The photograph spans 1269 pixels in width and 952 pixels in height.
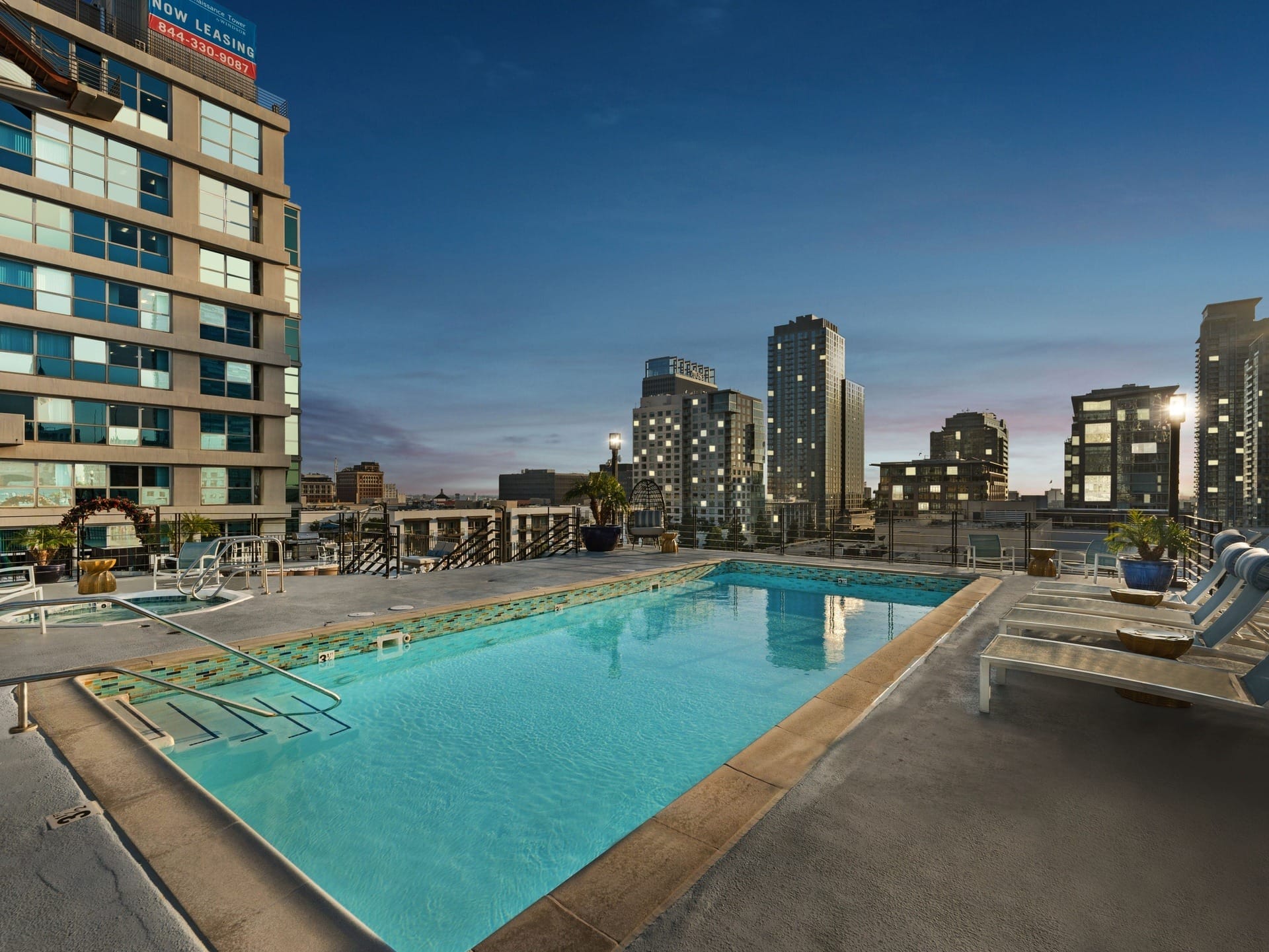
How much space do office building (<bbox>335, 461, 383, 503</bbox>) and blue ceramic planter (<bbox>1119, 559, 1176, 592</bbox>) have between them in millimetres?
159340

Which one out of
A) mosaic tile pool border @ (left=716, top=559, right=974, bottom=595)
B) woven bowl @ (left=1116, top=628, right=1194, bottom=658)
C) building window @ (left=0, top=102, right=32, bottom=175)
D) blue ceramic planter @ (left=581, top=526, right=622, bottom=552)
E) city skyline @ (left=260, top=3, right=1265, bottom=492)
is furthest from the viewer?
building window @ (left=0, top=102, right=32, bottom=175)

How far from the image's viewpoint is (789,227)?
995 inches

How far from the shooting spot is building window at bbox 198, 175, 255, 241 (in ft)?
63.4

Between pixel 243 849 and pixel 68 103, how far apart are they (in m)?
23.6

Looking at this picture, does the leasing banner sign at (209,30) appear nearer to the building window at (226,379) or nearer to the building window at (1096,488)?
the building window at (226,379)

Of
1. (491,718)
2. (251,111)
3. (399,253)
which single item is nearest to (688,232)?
(251,111)

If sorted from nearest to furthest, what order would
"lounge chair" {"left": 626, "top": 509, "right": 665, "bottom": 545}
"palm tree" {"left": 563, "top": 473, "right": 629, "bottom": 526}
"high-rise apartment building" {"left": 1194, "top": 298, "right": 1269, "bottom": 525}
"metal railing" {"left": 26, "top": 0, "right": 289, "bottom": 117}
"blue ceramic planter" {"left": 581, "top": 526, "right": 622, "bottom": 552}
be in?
"palm tree" {"left": 563, "top": 473, "right": 629, "bottom": 526}, "blue ceramic planter" {"left": 581, "top": 526, "right": 622, "bottom": 552}, "lounge chair" {"left": 626, "top": 509, "right": 665, "bottom": 545}, "metal railing" {"left": 26, "top": 0, "right": 289, "bottom": 117}, "high-rise apartment building" {"left": 1194, "top": 298, "right": 1269, "bottom": 525}

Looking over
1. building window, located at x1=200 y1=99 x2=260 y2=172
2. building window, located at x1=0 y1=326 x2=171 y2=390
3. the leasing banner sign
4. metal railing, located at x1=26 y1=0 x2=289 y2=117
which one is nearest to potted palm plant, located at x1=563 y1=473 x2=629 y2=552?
building window, located at x1=0 y1=326 x2=171 y2=390

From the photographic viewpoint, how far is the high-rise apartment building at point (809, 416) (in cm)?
14100

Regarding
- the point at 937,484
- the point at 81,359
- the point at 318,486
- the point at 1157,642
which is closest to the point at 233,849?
the point at 1157,642

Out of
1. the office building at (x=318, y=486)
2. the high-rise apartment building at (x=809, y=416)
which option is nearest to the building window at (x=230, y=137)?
the high-rise apartment building at (x=809, y=416)

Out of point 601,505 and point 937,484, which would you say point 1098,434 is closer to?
point 937,484

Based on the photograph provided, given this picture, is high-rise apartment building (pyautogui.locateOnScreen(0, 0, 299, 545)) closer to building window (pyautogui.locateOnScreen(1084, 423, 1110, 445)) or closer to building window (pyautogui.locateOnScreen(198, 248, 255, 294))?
building window (pyautogui.locateOnScreen(198, 248, 255, 294))

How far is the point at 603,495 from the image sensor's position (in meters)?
13.1
